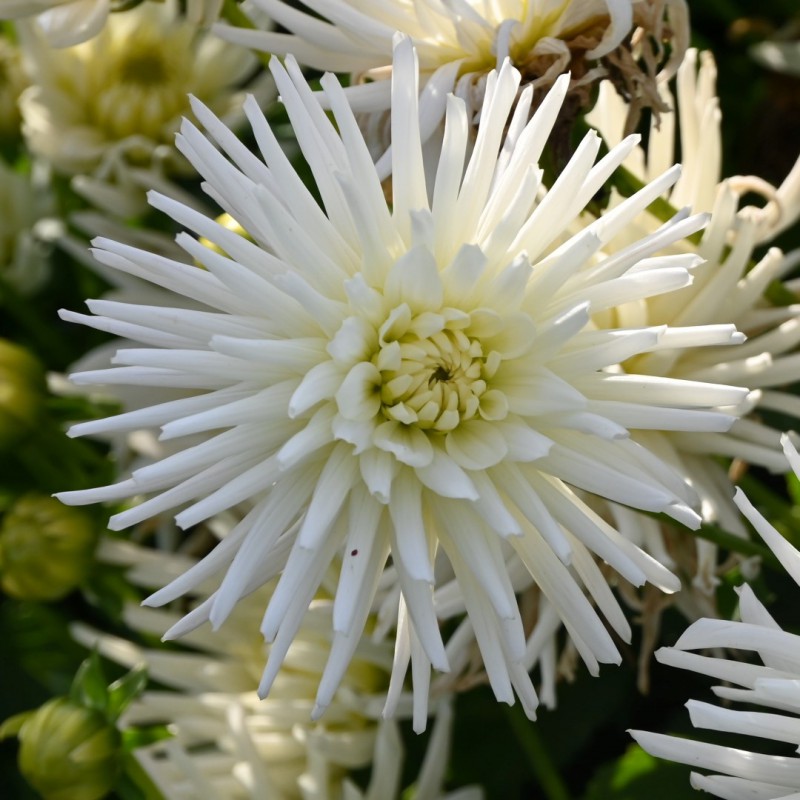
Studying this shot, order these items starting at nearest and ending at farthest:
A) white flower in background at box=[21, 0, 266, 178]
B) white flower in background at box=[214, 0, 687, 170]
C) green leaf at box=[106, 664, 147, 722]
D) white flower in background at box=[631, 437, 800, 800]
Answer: white flower in background at box=[631, 437, 800, 800], white flower in background at box=[214, 0, 687, 170], green leaf at box=[106, 664, 147, 722], white flower in background at box=[21, 0, 266, 178]

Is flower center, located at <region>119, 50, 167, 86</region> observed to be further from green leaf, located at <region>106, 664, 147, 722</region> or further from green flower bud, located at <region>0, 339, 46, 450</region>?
green leaf, located at <region>106, 664, 147, 722</region>

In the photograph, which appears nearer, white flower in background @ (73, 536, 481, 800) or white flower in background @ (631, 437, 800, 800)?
white flower in background @ (631, 437, 800, 800)

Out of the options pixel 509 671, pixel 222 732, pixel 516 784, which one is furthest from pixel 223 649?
pixel 509 671

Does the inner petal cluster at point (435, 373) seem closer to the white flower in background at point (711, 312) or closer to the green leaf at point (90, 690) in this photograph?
the white flower in background at point (711, 312)

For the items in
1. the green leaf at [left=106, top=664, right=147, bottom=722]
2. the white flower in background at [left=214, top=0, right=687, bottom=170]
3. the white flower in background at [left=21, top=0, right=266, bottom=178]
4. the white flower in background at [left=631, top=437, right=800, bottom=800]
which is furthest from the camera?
the white flower in background at [left=21, top=0, right=266, bottom=178]

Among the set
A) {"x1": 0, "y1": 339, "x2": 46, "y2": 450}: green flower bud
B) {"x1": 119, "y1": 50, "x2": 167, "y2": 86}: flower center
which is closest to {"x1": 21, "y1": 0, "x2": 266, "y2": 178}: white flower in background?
{"x1": 119, "y1": 50, "x2": 167, "y2": 86}: flower center

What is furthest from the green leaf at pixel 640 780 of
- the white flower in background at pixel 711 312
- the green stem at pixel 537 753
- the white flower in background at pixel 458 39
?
the white flower in background at pixel 458 39
